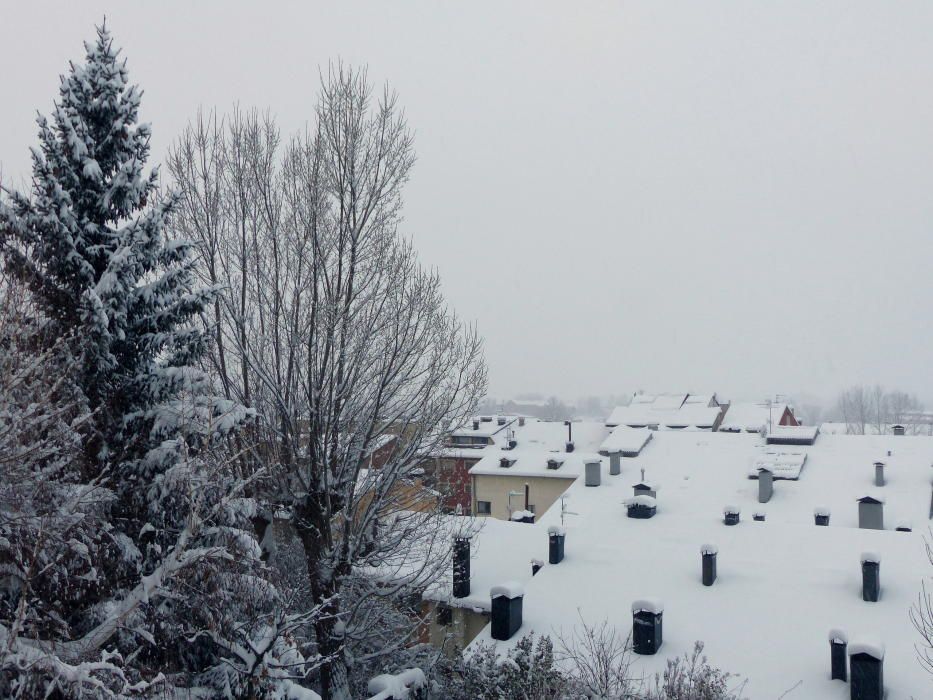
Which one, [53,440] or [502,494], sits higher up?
[53,440]

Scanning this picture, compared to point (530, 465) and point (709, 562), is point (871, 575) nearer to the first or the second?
point (709, 562)

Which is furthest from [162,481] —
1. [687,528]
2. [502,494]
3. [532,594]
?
[502,494]

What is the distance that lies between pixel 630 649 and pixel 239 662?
5.41 m

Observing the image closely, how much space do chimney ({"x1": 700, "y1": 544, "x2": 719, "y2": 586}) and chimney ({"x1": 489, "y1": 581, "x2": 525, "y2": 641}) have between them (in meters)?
3.30

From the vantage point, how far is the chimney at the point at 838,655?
31.7 feet

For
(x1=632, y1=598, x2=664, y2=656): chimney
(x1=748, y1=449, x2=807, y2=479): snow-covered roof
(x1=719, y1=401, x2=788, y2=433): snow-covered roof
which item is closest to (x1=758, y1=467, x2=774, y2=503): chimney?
(x1=748, y1=449, x2=807, y2=479): snow-covered roof

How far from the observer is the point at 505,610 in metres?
11.9

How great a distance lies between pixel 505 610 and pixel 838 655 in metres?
4.87

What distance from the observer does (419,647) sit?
40.4ft

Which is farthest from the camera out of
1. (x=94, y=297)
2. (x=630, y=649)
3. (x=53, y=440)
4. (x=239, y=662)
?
(x=630, y=649)

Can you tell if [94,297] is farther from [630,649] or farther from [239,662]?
[630,649]

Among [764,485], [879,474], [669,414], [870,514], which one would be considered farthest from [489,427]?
[870,514]

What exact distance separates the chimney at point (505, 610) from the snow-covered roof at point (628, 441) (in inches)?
641

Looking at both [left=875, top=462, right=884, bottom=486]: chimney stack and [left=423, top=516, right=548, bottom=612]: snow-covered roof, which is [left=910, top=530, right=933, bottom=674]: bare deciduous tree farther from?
[left=875, top=462, right=884, bottom=486]: chimney stack
